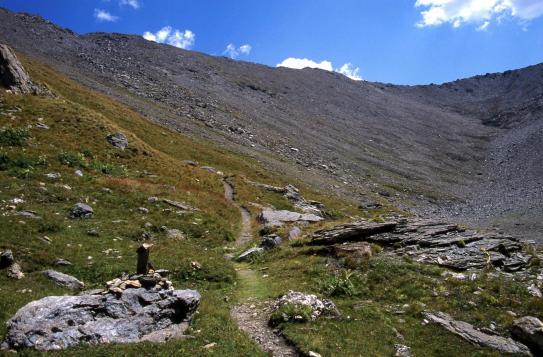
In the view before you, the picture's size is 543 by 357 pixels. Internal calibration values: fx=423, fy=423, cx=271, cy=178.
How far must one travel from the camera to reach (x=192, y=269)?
67.6ft

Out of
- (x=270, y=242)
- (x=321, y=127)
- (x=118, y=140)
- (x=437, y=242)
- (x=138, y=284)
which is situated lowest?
(x=270, y=242)

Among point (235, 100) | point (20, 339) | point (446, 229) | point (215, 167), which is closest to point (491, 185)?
point (235, 100)

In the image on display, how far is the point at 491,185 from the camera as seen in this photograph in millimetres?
104625

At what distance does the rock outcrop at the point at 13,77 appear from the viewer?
149 ft

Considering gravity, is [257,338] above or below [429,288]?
below

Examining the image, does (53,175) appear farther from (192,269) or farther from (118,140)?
(192,269)

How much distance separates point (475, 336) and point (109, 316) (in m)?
12.4

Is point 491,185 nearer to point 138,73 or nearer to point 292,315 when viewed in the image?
point 138,73

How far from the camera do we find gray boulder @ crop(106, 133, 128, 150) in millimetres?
43125

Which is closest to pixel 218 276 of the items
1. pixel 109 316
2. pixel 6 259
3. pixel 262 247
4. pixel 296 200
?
pixel 262 247

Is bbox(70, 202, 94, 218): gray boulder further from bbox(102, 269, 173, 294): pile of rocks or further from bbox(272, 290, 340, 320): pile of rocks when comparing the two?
bbox(272, 290, 340, 320): pile of rocks

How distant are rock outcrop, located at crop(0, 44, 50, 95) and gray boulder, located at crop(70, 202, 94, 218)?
90.5 ft

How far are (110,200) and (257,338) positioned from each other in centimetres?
1808

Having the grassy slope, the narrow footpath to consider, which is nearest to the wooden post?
the grassy slope
